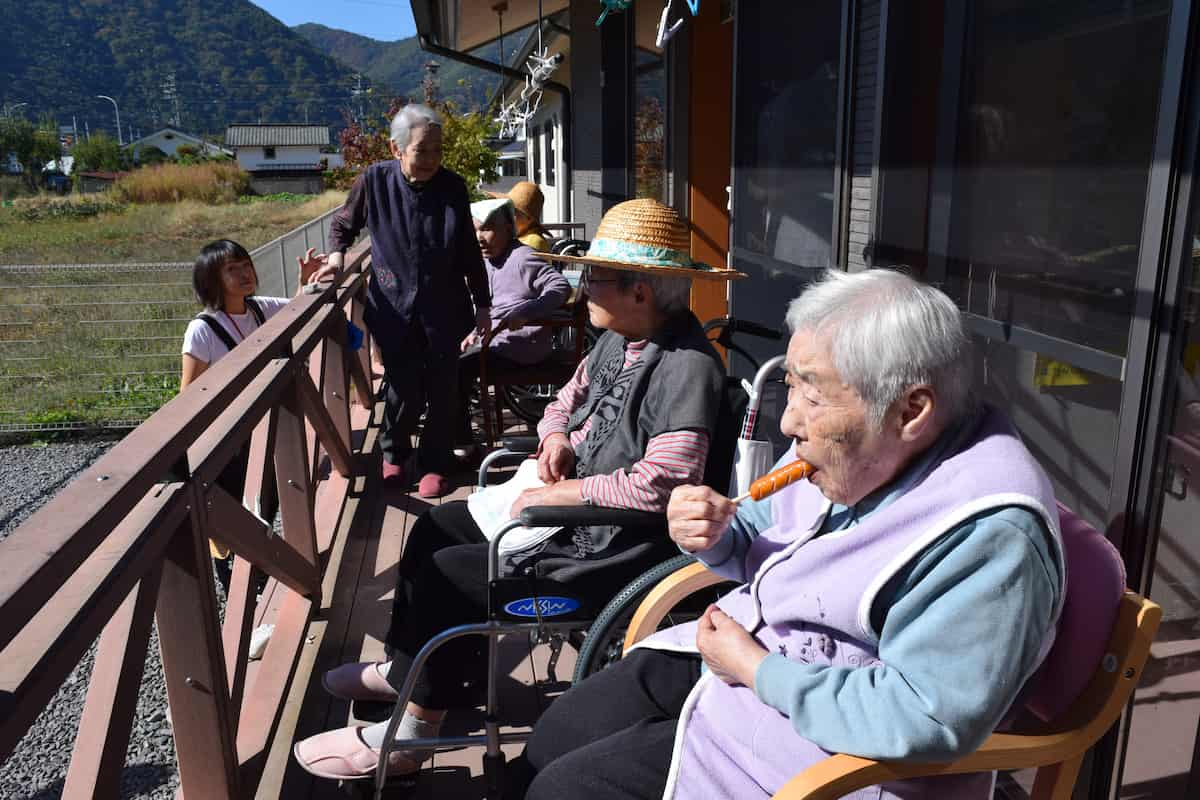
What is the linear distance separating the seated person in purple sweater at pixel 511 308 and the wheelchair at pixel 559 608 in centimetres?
230

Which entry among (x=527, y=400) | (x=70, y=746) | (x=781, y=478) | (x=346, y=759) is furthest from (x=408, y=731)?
(x=527, y=400)

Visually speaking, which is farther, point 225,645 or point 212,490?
point 225,645

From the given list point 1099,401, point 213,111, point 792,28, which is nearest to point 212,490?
point 1099,401

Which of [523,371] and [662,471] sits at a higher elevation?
[662,471]

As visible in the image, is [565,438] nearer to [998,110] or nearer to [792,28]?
[998,110]

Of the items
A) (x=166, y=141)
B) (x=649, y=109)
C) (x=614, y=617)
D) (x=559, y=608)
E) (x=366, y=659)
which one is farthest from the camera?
(x=166, y=141)

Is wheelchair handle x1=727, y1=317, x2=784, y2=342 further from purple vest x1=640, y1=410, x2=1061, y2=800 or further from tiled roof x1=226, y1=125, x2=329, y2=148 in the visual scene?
tiled roof x1=226, y1=125, x2=329, y2=148

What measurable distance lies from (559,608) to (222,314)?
189 cm

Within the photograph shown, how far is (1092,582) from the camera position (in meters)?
1.27

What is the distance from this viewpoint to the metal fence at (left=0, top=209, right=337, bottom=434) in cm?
695

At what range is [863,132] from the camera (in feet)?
9.10

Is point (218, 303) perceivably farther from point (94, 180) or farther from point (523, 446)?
point (94, 180)

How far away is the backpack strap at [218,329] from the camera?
3.17 metres

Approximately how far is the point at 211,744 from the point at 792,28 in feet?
9.73
